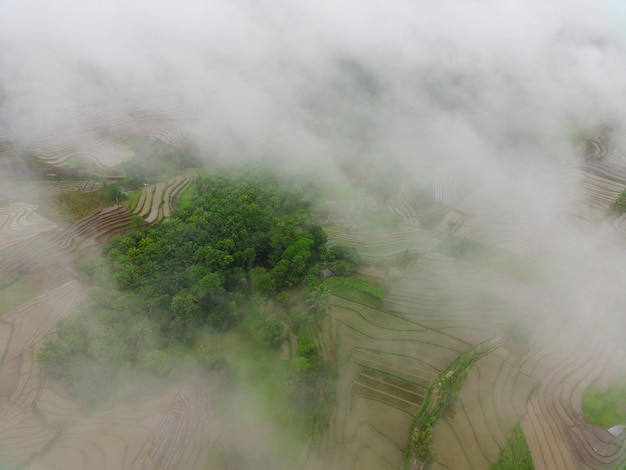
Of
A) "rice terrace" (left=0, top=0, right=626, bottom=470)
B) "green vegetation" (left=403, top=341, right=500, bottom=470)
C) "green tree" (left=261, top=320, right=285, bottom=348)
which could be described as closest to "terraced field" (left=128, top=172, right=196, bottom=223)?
"rice terrace" (left=0, top=0, right=626, bottom=470)

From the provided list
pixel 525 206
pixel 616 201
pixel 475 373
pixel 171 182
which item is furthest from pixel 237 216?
pixel 616 201

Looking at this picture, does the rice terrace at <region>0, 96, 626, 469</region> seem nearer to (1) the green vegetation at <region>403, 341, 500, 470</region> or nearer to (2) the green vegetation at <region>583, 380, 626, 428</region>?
(1) the green vegetation at <region>403, 341, 500, 470</region>

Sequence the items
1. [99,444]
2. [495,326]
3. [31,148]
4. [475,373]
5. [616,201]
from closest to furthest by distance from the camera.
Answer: [99,444] < [475,373] < [495,326] < [616,201] < [31,148]

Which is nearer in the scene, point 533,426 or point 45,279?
point 533,426

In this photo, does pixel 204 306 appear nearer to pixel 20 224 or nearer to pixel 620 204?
pixel 20 224

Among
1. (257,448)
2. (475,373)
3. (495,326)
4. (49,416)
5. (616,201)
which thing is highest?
(616,201)

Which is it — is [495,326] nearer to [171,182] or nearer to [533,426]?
[533,426]
